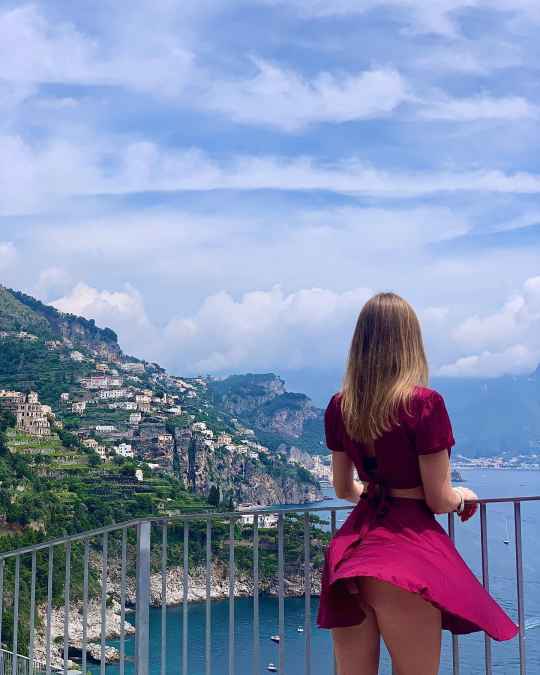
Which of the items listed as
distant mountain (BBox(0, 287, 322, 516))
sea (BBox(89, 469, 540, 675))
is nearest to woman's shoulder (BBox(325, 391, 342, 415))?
sea (BBox(89, 469, 540, 675))

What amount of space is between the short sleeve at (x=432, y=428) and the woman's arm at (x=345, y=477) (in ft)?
0.85

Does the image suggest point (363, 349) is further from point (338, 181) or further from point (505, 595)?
point (338, 181)

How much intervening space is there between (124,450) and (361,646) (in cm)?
7731

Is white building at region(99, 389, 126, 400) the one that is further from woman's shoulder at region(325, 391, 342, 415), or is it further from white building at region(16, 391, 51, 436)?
woman's shoulder at region(325, 391, 342, 415)

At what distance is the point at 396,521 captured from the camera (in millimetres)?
2076

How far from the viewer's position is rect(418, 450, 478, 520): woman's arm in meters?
2.01

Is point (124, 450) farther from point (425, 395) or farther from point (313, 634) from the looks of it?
point (425, 395)

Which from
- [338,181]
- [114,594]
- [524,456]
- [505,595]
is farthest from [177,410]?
[524,456]

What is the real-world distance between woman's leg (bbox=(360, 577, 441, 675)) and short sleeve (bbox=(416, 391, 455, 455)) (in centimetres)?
34

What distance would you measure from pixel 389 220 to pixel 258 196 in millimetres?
31635

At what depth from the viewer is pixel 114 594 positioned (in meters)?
58.9

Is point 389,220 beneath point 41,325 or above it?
above

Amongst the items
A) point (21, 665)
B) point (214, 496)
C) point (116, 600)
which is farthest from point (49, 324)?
point (21, 665)

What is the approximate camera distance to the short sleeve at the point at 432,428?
1.98 m
